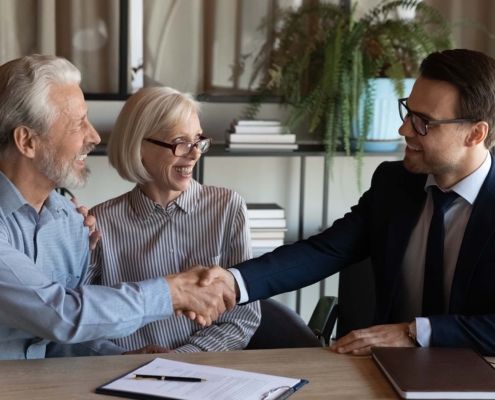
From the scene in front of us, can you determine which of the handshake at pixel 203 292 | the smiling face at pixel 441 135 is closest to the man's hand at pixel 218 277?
the handshake at pixel 203 292

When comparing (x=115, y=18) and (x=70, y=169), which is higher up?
(x=115, y=18)

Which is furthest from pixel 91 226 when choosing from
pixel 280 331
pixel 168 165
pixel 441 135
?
pixel 441 135

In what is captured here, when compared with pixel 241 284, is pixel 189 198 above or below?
above

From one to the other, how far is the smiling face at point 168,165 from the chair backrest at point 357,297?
24.6 inches

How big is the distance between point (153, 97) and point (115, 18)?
144 cm

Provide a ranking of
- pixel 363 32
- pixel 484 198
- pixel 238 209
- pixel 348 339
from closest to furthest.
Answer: pixel 348 339, pixel 484 198, pixel 238 209, pixel 363 32

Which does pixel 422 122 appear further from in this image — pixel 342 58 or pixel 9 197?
pixel 342 58

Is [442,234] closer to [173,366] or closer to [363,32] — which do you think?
[173,366]

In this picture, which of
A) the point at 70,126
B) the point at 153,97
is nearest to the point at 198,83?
the point at 153,97

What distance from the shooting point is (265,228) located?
351 centimetres

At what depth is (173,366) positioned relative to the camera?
5.41 feet

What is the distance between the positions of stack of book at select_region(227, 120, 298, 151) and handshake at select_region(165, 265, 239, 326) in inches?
56.2

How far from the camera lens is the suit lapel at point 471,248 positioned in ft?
6.40

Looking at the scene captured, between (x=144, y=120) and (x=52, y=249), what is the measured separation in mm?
535
